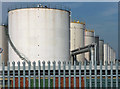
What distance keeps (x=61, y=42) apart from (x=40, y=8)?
3.42 metres

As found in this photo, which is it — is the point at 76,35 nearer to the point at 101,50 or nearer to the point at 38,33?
the point at 38,33

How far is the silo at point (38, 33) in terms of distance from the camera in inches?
635

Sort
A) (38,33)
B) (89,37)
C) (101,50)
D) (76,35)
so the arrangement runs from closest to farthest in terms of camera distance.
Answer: (38,33), (76,35), (89,37), (101,50)

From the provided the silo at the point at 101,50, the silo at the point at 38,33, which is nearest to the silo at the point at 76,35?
the silo at the point at 38,33

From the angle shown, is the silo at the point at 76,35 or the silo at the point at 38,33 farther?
the silo at the point at 76,35

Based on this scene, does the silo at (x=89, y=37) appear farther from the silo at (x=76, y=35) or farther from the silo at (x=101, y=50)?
the silo at (x=76, y=35)

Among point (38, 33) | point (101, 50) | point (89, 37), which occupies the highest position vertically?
point (89, 37)

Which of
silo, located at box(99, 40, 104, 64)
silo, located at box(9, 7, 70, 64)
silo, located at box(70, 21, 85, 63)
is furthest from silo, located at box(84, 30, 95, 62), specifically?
silo, located at box(9, 7, 70, 64)

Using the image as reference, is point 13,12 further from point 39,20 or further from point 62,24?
point 62,24

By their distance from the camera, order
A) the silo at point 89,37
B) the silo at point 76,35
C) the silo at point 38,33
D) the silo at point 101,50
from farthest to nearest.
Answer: the silo at point 101,50 < the silo at point 89,37 < the silo at point 76,35 < the silo at point 38,33

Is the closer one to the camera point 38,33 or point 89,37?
point 38,33

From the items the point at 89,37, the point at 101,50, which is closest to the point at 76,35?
the point at 89,37

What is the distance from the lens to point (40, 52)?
53.0 ft

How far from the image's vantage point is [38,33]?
16094 millimetres
